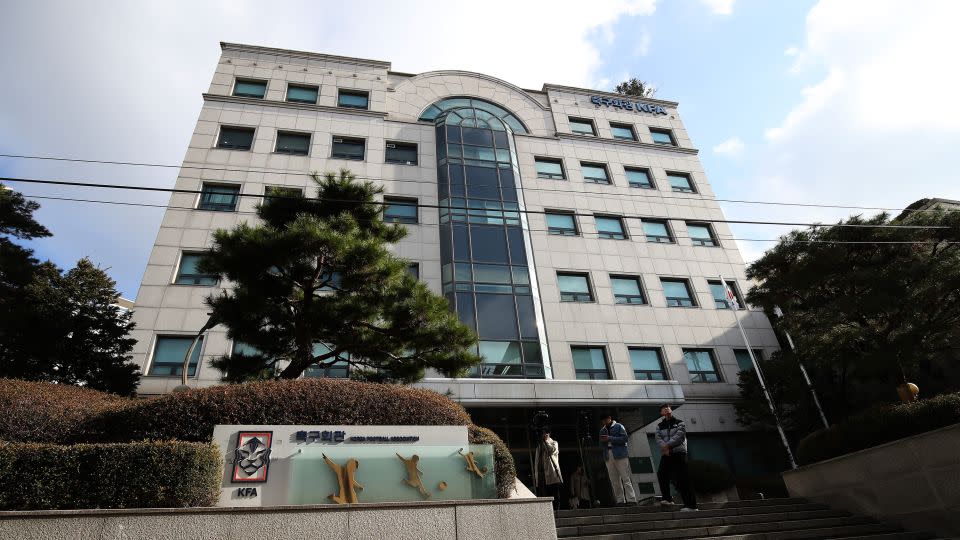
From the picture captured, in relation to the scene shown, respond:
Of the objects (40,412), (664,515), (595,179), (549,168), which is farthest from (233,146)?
(664,515)

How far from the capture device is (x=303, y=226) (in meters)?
10.2

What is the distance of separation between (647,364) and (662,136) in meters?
14.7

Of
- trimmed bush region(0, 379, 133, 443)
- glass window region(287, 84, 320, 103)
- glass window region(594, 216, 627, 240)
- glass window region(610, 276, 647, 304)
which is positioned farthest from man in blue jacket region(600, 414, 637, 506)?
glass window region(287, 84, 320, 103)

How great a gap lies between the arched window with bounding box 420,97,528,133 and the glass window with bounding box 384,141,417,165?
2182 mm

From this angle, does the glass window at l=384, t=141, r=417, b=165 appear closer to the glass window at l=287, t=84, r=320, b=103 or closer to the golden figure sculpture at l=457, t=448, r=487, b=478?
the glass window at l=287, t=84, r=320, b=103

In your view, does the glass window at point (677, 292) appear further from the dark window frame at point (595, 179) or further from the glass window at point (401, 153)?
the glass window at point (401, 153)

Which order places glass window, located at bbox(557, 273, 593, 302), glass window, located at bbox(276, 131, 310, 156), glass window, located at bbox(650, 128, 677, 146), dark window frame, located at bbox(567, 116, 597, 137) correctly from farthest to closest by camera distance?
glass window, located at bbox(650, 128, 677, 146) < dark window frame, located at bbox(567, 116, 597, 137) < glass window, located at bbox(276, 131, 310, 156) < glass window, located at bbox(557, 273, 593, 302)

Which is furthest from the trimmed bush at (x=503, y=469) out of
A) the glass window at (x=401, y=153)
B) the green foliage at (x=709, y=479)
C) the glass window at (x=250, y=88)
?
the glass window at (x=250, y=88)

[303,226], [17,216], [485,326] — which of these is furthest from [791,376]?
[17,216]

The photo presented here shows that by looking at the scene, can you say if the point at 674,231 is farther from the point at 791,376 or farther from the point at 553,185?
the point at 791,376

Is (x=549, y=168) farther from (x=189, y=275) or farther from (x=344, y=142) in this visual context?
(x=189, y=275)

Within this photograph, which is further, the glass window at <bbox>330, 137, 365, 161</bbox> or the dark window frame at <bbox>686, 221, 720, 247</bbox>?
the dark window frame at <bbox>686, 221, 720, 247</bbox>

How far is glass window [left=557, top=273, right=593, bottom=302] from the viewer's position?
68.7 ft

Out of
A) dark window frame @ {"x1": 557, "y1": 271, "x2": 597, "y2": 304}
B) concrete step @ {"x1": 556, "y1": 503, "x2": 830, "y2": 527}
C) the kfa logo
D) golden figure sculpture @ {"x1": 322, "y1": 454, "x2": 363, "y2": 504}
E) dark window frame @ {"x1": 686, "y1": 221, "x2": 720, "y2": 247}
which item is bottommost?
concrete step @ {"x1": 556, "y1": 503, "x2": 830, "y2": 527}
